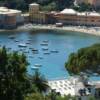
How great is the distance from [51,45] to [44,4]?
533 inches

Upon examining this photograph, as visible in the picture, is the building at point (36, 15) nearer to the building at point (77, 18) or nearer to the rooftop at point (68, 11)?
the building at point (77, 18)

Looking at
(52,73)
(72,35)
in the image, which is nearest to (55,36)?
(72,35)

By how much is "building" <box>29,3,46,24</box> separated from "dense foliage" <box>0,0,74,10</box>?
5.23 ft

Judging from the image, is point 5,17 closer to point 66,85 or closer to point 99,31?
point 99,31

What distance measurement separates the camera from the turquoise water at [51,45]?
2443 cm

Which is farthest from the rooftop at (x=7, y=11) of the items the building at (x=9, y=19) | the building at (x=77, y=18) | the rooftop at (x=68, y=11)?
the rooftop at (x=68, y=11)

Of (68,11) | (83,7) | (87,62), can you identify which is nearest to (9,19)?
(68,11)

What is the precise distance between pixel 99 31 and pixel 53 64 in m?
13.9

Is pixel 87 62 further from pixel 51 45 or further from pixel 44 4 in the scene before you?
pixel 44 4

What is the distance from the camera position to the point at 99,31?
3866 centimetres

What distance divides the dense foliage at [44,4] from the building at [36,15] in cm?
159

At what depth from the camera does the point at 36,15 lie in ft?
140

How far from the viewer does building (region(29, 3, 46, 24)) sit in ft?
139

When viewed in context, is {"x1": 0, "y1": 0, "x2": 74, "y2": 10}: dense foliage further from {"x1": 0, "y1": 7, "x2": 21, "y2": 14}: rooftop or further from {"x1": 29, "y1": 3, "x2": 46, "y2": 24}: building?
Answer: {"x1": 29, "y1": 3, "x2": 46, "y2": 24}: building
